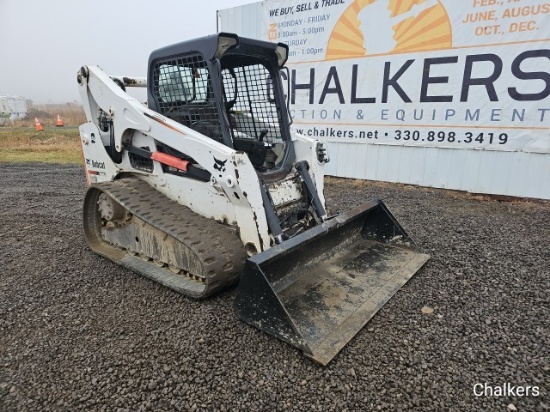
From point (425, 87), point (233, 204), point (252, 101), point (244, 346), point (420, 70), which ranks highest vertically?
point (420, 70)

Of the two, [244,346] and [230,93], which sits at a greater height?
[230,93]

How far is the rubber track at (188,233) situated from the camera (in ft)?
9.27

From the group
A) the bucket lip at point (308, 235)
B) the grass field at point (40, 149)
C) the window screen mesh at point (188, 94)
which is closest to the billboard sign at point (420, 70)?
the bucket lip at point (308, 235)

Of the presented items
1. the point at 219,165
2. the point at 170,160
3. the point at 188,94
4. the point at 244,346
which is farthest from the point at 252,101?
the point at 244,346

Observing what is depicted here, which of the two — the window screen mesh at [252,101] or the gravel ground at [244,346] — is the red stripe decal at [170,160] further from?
the gravel ground at [244,346]

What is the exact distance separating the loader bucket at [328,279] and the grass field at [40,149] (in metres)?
11.0

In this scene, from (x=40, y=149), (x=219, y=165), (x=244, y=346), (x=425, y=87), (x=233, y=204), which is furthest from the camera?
(x=40, y=149)

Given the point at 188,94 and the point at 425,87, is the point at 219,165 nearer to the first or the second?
the point at 188,94

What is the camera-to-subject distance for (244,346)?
8.00 ft

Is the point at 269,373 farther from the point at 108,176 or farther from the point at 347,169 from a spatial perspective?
the point at 347,169

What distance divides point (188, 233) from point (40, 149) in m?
14.6

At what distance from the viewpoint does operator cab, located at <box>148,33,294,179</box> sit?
3.19 metres

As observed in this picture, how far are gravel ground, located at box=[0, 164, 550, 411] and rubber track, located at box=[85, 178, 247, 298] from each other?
180mm

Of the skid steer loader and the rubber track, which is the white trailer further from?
the rubber track
